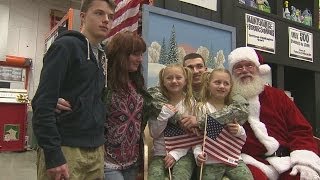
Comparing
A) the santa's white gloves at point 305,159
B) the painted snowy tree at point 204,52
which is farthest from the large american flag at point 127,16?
the santa's white gloves at point 305,159

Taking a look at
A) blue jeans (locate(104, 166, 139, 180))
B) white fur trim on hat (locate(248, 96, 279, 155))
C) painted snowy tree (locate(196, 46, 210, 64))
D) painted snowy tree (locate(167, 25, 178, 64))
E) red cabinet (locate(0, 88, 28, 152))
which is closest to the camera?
blue jeans (locate(104, 166, 139, 180))

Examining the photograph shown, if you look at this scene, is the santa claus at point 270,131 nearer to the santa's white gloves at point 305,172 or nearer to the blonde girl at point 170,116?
the santa's white gloves at point 305,172

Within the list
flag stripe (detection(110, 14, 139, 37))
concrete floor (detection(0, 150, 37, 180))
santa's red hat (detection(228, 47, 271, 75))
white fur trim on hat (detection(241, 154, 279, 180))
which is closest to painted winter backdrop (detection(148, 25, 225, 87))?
flag stripe (detection(110, 14, 139, 37))

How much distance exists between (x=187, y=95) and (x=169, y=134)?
26 cm

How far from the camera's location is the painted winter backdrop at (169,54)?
275 cm

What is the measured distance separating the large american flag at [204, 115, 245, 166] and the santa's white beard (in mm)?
384

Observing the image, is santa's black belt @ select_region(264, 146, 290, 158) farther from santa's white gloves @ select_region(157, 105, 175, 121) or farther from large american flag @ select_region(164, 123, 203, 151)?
santa's white gloves @ select_region(157, 105, 175, 121)

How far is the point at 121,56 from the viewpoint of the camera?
5.88 feet

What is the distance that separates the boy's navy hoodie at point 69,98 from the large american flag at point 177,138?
1.74 ft

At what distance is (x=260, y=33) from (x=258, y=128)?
6.11 ft

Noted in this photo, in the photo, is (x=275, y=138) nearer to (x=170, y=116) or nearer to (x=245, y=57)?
(x=245, y=57)

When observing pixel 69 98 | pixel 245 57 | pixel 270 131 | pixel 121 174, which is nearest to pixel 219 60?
pixel 245 57

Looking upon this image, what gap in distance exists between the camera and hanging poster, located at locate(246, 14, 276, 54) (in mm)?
3705

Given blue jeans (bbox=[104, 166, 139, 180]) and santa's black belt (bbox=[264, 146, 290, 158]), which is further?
santa's black belt (bbox=[264, 146, 290, 158])
